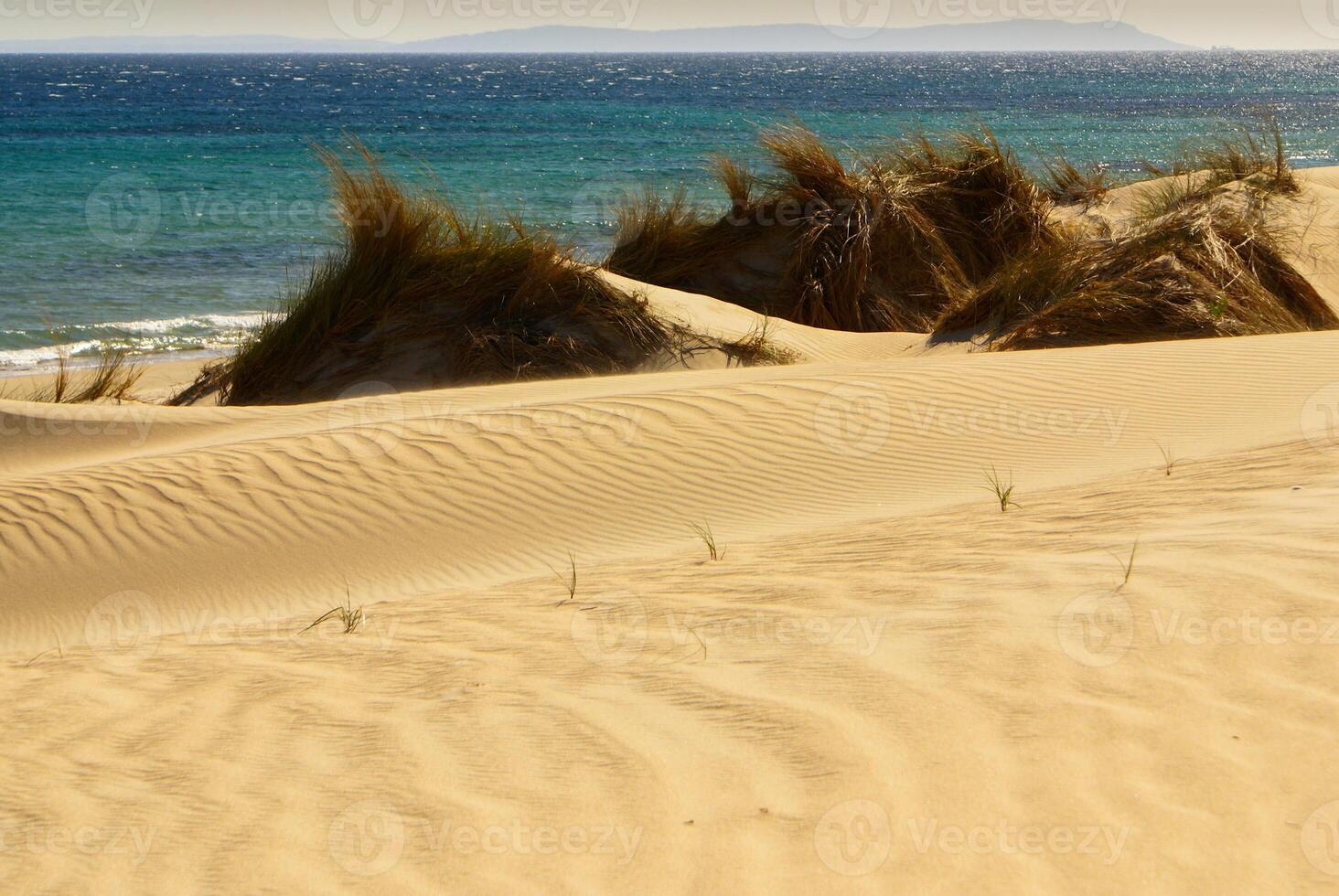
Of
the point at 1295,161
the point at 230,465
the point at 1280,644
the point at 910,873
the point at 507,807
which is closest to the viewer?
the point at 910,873

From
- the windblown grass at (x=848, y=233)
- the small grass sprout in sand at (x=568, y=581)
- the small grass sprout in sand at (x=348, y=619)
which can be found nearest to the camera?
the small grass sprout in sand at (x=348, y=619)

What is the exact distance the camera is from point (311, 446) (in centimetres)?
589

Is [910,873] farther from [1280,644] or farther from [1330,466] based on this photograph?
[1330,466]

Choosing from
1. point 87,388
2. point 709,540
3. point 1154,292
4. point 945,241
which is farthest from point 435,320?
point 1154,292

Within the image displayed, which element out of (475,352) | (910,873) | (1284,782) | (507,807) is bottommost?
(475,352)

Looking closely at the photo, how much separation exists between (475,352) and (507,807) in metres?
6.58

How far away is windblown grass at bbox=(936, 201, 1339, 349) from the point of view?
8406 mm

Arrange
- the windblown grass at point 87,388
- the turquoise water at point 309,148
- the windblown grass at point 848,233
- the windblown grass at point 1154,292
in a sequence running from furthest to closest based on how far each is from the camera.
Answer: the turquoise water at point 309,148, the windblown grass at point 848,233, the windblown grass at point 1154,292, the windblown grass at point 87,388

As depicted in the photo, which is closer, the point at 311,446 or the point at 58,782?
the point at 58,782

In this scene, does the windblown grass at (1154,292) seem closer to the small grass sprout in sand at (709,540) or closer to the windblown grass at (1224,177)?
the windblown grass at (1224,177)

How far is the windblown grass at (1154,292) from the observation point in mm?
8406

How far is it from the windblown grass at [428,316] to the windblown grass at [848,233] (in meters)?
2.66

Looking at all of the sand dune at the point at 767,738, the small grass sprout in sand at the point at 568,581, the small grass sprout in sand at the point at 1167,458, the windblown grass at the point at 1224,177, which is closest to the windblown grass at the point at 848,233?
the windblown grass at the point at 1224,177

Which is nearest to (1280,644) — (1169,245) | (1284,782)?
(1284,782)
